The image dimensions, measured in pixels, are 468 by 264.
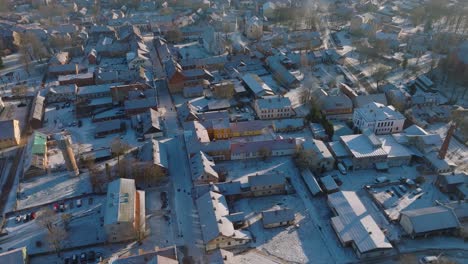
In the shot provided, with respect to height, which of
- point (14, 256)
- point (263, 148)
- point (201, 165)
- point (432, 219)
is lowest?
point (432, 219)

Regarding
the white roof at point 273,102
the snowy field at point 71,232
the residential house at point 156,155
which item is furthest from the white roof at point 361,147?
the snowy field at point 71,232

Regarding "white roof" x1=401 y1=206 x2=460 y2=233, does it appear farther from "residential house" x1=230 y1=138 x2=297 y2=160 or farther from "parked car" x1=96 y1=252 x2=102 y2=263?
"parked car" x1=96 y1=252 x2=102 y2=263

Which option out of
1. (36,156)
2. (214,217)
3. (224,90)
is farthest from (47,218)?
(224,90)

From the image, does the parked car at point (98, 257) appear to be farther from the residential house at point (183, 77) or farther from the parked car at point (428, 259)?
the residential house at point (183, 77)

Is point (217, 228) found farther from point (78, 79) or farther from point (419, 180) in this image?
point (78, 79)

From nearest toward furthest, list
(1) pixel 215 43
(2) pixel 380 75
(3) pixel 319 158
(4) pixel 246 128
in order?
(3) pixel 319 158, (4) pixel 246 128, (2) pixel 380 75, (1) pixel 215 43

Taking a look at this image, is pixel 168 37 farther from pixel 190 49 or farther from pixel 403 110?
pixel 403 110

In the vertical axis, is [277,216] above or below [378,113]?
below

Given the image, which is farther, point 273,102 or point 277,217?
point 273,102

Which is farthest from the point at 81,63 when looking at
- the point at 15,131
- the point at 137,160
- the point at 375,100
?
the point at 375,100
